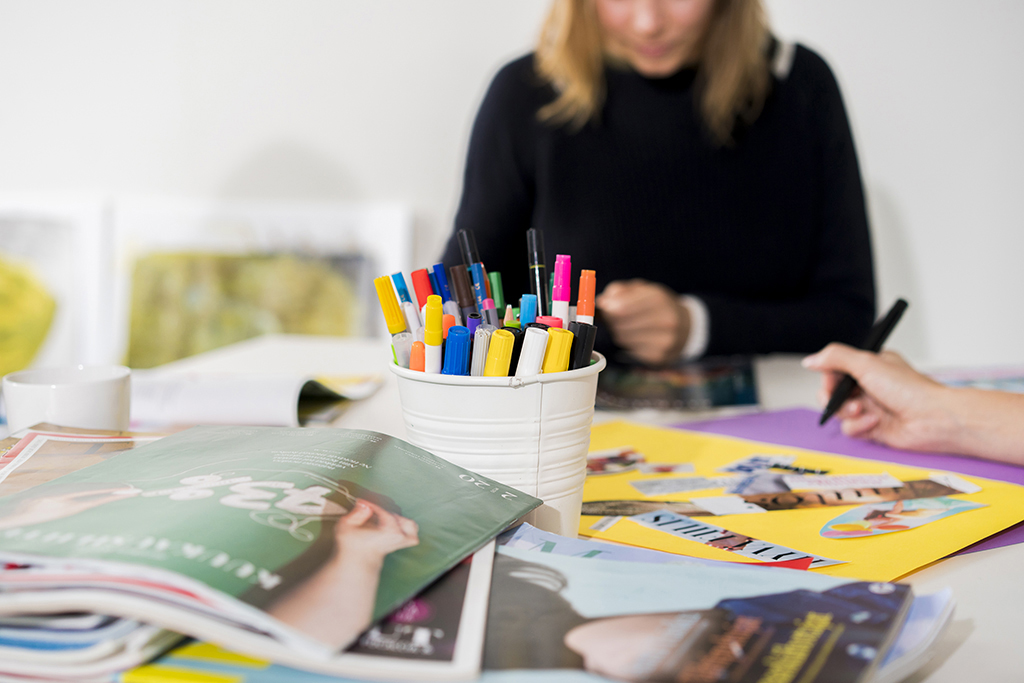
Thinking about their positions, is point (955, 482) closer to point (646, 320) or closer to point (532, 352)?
point (532, 352)

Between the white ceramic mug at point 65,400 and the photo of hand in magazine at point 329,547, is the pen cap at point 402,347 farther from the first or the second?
the white ceramic mug at point 65,400

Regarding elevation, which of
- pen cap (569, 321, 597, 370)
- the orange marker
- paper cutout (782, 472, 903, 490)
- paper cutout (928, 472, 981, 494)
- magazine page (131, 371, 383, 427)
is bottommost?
magazine page (131, 371, 383, 427)

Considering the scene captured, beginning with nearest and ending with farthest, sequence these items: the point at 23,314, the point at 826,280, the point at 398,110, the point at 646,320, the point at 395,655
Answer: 1. the point at 395,655
2. the point at 646,320
3. the point at 826,280
4. the point at 398,110
5. the point at 23,314

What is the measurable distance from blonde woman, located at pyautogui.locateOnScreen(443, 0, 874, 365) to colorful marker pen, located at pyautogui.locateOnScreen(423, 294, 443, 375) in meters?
0.75

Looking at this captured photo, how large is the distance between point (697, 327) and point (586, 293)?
2.11 feet

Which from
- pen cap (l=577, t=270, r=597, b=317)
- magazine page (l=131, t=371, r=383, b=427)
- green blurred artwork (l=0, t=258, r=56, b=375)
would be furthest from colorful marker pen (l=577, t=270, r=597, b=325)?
green blurred artwork (l=0, t=258, r=56, b=375)

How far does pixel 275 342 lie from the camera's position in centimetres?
117

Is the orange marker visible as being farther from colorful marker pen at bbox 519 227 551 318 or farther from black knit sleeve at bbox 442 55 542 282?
black knit sleeve at bbox 442 55 542 282

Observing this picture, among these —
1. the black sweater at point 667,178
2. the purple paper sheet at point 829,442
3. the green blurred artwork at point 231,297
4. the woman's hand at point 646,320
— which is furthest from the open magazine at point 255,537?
the green blurred artwork at point 231,297

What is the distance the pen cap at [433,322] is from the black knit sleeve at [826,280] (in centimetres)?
72

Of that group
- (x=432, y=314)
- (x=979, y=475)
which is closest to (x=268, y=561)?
(x=432, y=314)

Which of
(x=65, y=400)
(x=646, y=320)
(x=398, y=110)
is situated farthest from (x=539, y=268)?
(x=398, y=110)

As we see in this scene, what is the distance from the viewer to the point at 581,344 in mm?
388

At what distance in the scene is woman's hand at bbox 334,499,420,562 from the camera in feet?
0.95
